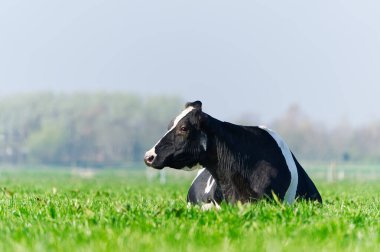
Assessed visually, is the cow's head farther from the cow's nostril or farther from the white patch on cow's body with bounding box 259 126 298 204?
the white patch on cow's body with bounding box 259 126 298 204

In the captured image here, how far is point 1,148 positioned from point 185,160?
4207 inches

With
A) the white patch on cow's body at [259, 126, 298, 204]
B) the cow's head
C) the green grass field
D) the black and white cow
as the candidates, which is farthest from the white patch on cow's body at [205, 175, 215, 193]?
the green grass field

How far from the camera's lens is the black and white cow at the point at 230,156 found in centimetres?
924

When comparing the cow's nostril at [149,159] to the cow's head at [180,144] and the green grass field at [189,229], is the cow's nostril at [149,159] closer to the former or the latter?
the cow's head at [180,144]

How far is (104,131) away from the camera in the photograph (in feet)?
364

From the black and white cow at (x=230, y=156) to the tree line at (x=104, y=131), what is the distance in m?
95.6

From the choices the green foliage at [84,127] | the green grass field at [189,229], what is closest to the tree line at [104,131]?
the green foliage at [84,127]

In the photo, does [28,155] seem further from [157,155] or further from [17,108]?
[157,155]

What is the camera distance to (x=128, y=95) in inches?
4481

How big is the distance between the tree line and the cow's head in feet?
314

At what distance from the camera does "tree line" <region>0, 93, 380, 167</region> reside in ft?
361

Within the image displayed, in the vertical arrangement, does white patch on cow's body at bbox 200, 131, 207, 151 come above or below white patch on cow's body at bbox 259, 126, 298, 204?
above

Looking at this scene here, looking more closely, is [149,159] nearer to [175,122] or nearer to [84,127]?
[175,122]

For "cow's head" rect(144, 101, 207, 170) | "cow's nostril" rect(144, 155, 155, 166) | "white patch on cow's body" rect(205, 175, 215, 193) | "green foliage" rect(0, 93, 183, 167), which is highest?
"cow's head" rect(144, 101, 207, 170)
